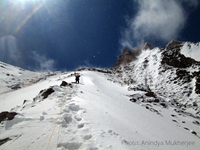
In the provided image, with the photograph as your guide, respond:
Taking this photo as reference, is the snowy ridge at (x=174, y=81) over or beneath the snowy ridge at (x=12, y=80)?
beneath

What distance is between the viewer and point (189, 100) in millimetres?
26891

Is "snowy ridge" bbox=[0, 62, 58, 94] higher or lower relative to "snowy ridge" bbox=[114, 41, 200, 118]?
higher

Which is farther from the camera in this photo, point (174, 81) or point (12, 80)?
point (12, 80)

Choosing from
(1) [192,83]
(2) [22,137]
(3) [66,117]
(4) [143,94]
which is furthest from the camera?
(1) [192,83]

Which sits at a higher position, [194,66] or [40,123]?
[194,66]

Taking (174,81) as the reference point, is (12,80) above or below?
above

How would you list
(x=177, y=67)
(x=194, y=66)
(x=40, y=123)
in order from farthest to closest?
(x=177, y=67)
(x=194, y=66)
(x=40, y=123)

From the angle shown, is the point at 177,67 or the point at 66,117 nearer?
the point at 66,117

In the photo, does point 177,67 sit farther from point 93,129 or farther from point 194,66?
point 93,129

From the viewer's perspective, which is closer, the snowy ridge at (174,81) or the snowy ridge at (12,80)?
the snowy ridge at (174,81)

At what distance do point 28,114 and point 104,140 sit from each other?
4423 mm

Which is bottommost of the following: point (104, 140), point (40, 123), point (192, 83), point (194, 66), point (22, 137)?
point (104, 140)

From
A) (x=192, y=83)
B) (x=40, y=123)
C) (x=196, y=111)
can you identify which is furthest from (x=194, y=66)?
(x=40, y=123)

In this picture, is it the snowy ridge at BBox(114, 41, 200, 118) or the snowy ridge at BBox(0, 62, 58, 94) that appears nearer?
the snowy ridge at BBox(114, 41, 200, 118)
